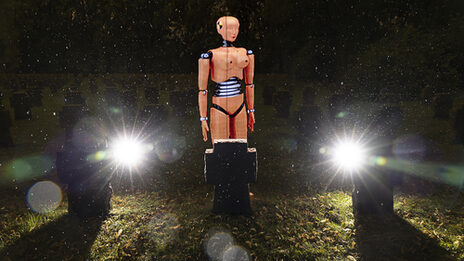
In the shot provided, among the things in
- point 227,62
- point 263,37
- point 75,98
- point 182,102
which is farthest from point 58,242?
point 263,37

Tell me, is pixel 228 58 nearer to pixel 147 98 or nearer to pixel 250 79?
pixel 250 79

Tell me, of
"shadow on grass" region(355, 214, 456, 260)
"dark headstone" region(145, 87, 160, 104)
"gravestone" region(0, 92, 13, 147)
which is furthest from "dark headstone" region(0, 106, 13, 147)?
"shadow on grass" region(355, 214, 456, 260)

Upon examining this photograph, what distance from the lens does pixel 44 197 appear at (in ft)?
18.6

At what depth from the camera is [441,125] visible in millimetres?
10570

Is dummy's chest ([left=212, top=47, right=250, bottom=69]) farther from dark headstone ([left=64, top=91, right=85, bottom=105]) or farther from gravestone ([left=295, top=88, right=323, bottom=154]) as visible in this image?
dark headstone ([left=64, top=91, right=85, bottom=105])

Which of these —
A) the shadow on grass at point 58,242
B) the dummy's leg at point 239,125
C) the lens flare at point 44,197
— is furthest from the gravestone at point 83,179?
the dummy's leg at point 239,125

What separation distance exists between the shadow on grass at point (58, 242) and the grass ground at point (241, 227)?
0.01m

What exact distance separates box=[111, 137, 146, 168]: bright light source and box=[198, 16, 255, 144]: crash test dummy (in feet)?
11.0

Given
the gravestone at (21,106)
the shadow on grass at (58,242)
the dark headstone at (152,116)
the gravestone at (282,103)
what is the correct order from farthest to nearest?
1. the gravestone at (282,103)
2. the gravestone at (21,106)
3. the dark headstone at (152,116)
4. the shadow on grass at (58,242)

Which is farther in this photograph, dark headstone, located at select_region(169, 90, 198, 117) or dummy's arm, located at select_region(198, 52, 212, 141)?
dark headstone, located at select_region(169, 90, 198, 117)

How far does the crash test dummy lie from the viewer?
481 centimetres

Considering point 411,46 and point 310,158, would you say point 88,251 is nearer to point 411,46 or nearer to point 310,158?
point 310,158

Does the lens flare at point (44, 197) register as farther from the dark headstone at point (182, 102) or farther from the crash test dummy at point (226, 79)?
the dark headstone at point (182, 102)

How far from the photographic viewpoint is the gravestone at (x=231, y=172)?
14.2 ft
